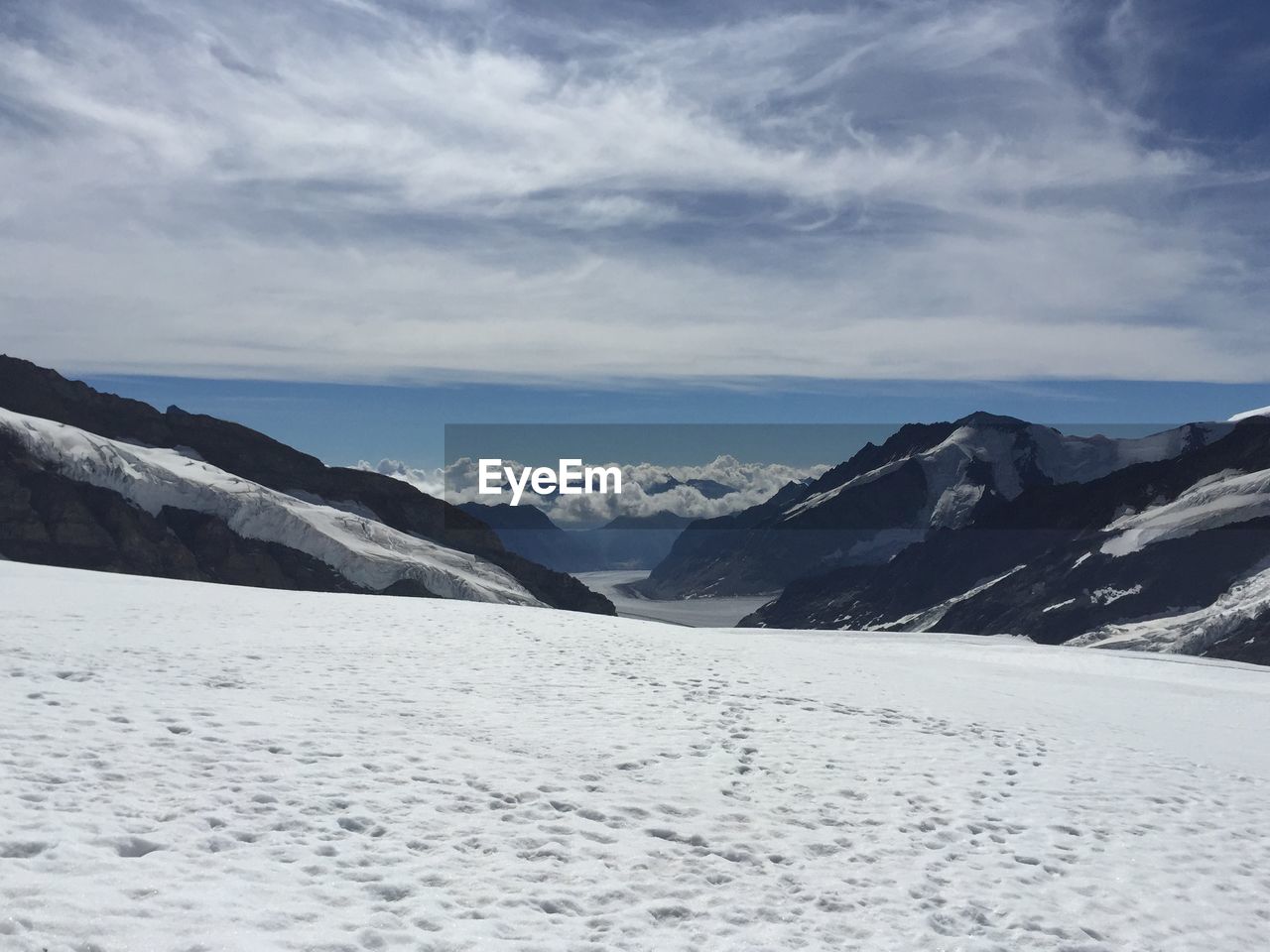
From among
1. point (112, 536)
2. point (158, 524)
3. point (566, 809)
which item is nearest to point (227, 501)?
point (158, 524)

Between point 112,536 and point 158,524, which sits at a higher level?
point 158,524

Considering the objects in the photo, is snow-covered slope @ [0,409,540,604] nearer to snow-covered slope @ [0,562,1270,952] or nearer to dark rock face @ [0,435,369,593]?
dark rock face @ [0,435,369,593]

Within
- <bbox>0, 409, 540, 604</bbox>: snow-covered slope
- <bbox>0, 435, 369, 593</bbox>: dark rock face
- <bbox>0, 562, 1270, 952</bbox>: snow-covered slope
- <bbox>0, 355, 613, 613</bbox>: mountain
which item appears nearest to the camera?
<bbox>0, 562, 1270, 952</bbox>: snow-covered slope

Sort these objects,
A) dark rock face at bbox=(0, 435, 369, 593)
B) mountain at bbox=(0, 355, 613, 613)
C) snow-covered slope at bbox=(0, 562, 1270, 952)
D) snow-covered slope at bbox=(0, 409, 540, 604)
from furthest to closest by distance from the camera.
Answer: snow-covered slope at bbox=(0, 409, 540, 604) → mountain at bbox=(0, 355, 613, 613) → dark rock face at bbox=(0, 435, 369, 593) → snow-covered slope at bbox=(0, 562, 1270, 952)

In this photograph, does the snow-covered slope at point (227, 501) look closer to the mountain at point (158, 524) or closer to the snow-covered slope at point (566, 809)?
the mountain at point (158, 524)

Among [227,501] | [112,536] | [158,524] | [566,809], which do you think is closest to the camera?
[566,809]

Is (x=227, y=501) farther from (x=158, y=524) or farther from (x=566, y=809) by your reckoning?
(x=566, y=809)

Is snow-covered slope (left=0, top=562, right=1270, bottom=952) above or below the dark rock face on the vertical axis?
above

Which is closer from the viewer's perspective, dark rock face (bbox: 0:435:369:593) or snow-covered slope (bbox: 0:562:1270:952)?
snow-covered slope (bbox: 0:562:1270:952)

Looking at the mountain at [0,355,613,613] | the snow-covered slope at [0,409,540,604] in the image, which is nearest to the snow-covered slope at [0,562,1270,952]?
the mountain at [0,355,613,613]
